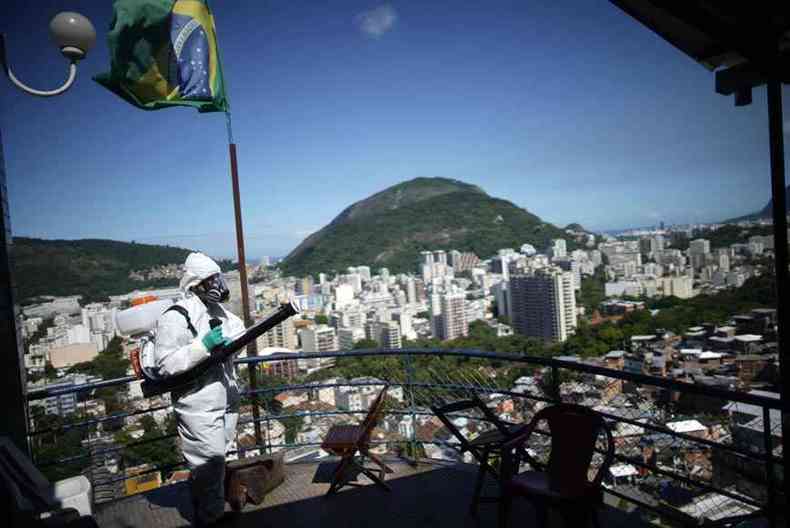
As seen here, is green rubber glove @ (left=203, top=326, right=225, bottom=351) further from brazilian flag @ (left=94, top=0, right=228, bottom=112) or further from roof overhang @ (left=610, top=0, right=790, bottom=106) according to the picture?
brazilian flag @ (left=94, top=0, right=228, bottom=112)

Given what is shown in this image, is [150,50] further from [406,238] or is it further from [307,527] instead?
[406,238]

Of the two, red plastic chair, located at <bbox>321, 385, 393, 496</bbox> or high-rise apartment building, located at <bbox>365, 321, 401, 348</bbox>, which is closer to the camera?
red plastic chair, located at <bbox>321, 385, 393, 496</bbox>

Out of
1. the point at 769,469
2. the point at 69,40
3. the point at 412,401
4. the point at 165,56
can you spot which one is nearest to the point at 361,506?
the point at 412,401

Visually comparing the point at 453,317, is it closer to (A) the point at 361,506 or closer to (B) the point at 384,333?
(B) the point at 384,333

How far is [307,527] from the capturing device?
2873 mm

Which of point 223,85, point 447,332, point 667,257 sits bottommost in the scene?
point 447,332

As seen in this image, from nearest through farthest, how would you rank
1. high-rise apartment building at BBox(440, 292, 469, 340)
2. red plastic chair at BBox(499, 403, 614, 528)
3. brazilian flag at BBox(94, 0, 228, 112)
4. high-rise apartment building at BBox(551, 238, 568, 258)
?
red plastic chair at BBox(499, 403, 614, 528) → brazilian flag at BBox(94, 0, 228, 112) → high-rise apartment building at BBox(440, 292, 469, 340) → high-rise apartment building at BBox(551, 238, 568, 258)

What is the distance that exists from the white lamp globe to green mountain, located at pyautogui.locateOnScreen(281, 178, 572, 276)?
75.9 m

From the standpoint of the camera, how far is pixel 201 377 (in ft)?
8.88

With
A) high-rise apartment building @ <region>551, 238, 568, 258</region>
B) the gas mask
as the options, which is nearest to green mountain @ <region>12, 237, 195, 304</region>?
the gas mask

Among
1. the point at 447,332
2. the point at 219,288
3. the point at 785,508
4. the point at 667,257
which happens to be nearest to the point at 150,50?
the point at 219,288

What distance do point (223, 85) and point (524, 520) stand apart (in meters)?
4.95

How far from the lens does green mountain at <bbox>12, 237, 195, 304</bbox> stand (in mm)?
12492

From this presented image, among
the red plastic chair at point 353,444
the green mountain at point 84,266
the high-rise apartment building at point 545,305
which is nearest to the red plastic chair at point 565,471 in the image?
the red plastic chair at point 353,444
